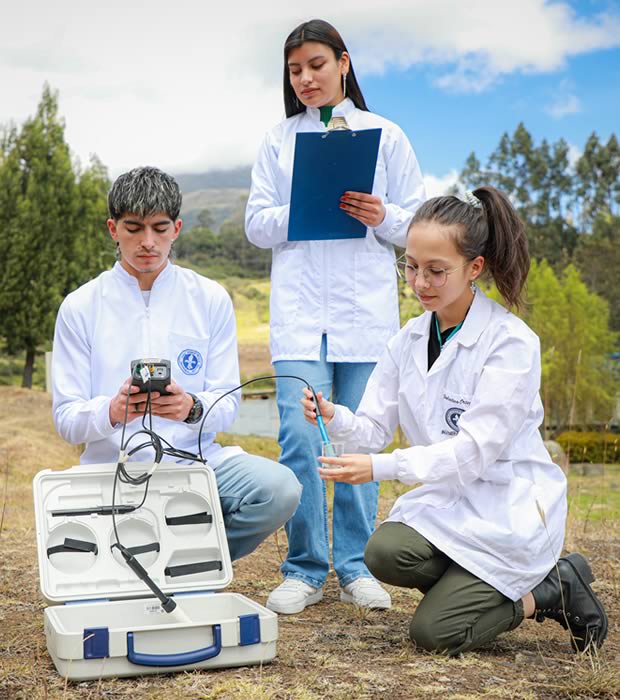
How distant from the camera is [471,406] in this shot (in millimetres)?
3201

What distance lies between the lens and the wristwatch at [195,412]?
3.37m

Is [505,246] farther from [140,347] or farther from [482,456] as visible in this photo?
[140,347]

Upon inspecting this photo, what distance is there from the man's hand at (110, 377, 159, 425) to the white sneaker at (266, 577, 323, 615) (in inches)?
39.5

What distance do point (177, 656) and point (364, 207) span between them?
1.87 metres

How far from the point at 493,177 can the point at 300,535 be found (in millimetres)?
61909

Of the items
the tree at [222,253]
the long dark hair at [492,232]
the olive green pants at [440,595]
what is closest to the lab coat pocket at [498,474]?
the olive green pants at [440,595]

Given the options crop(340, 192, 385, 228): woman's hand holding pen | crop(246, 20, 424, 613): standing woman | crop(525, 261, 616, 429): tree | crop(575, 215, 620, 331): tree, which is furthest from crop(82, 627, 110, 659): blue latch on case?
crop(575, 215, 620, 331): tree

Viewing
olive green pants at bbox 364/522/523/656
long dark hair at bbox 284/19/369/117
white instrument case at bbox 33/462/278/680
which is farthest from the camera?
long dark hair at bbox 284/19/369/117

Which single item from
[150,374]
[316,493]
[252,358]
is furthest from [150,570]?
[252,358]

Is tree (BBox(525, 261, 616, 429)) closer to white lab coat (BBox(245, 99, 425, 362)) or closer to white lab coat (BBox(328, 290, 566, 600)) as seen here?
white lab coat (BBox(245, 99, 425, 362))

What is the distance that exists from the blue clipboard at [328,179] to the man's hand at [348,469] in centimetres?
118

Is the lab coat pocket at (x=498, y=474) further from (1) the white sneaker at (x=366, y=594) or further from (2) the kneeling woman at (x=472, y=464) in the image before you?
(1) the white sneaker at (x=366, y=594)

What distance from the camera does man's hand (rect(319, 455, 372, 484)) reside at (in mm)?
3012

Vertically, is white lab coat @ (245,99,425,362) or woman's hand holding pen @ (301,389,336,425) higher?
white lab coat @ (245,99,425,362)
